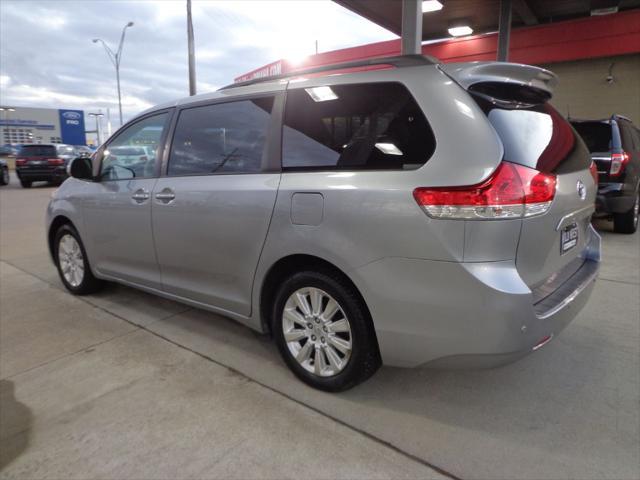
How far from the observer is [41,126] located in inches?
2869

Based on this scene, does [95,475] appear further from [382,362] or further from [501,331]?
[501,331]

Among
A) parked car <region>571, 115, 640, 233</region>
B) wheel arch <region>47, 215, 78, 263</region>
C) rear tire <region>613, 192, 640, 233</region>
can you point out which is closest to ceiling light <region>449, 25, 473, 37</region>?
parked car <region>571, 115, 640, 233</region>

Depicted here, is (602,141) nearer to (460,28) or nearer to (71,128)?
(460,28)

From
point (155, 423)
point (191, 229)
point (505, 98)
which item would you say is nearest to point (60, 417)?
point (155, 423)

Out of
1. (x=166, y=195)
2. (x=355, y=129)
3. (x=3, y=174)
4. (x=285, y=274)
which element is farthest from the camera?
(x=3, y=174)

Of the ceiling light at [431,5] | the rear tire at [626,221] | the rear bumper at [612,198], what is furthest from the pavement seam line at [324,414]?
the ceiling light at [431,5]

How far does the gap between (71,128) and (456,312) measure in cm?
7433

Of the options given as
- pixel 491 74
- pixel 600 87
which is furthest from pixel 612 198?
pixel 600 87

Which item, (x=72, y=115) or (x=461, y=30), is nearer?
(x=461, y=30)

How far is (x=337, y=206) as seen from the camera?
2.36 metres

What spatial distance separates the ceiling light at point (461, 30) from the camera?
510 inches

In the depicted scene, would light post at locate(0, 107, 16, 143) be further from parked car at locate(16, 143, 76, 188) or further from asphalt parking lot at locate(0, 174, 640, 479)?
asphalt parking lot at locate(0, 174, 640, 479)

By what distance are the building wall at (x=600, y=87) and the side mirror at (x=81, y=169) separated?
11.4 metres

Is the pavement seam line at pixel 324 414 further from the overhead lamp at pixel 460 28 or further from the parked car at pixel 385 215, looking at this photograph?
the overhead lamp at pixel 460 28
